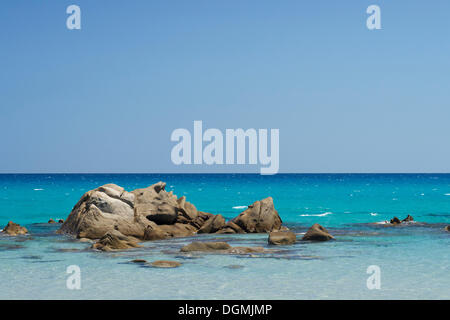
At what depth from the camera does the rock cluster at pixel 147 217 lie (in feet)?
92.0

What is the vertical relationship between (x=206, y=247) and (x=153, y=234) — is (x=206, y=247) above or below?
above

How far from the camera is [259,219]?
32125mm

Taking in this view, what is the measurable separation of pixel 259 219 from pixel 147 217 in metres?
6.48

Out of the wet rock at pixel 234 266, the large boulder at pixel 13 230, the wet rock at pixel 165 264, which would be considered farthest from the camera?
the large boulder at pixel 13 230

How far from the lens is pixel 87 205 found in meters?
29.4

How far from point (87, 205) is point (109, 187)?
1.69 m

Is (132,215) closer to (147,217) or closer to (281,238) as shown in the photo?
(147,217)

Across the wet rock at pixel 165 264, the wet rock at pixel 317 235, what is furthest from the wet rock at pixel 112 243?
the wet rock at pixel 317 235

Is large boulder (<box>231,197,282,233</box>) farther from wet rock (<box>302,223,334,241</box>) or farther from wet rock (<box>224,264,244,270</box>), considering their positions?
wet rock (<box>224,264,244,270</box>)

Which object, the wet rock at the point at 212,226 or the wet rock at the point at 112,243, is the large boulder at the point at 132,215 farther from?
the wet rock at the point at 112,243

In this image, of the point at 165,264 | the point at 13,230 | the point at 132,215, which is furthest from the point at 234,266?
the point at 13,230

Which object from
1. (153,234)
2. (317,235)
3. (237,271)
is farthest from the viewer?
(153,234)
